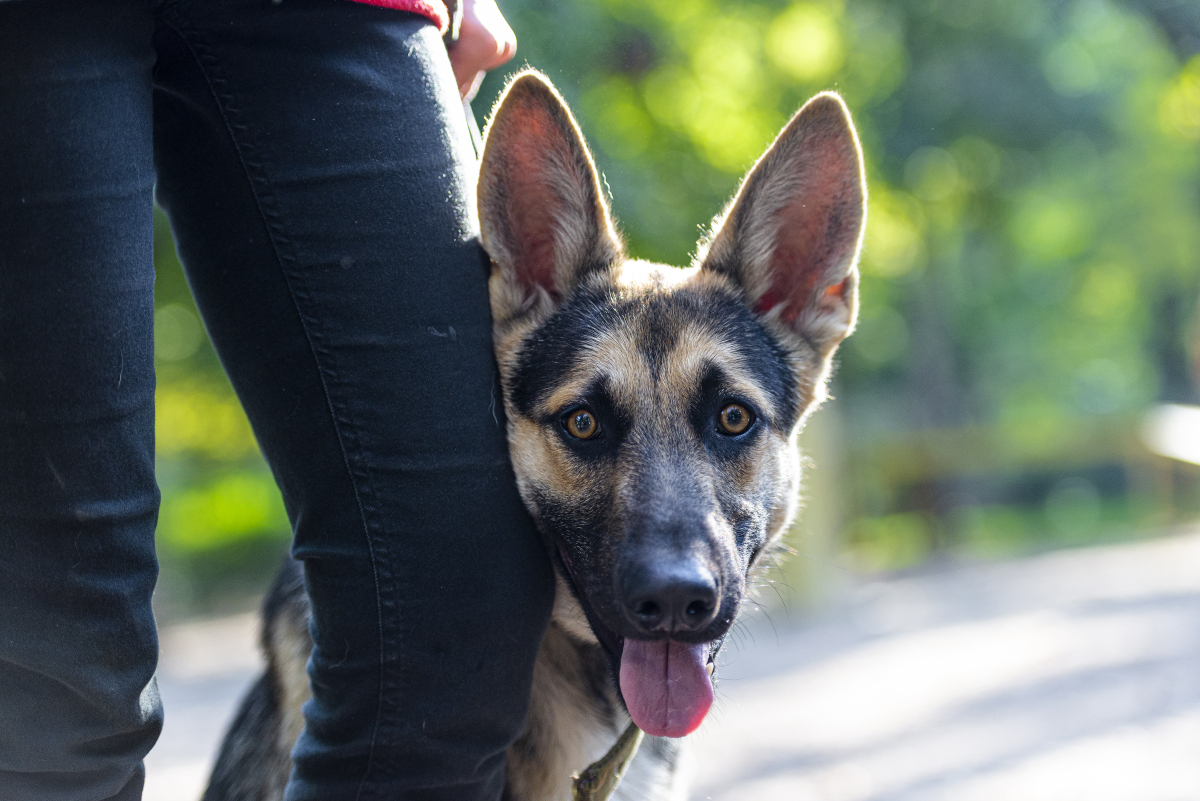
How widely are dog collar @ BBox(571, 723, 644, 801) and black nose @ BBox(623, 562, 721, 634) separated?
0.29m

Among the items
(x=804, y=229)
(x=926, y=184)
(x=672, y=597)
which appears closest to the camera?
(x=672, y=597)

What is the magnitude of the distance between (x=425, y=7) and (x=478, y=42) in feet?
1.30

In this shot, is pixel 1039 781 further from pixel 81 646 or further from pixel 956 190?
pixel 956 190

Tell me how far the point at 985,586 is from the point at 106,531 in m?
10.8

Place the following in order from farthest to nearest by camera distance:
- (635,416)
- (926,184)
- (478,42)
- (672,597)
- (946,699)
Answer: (926,184), (946,699), (635,416), (478,42), (672,597)

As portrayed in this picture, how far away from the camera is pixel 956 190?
19547mm

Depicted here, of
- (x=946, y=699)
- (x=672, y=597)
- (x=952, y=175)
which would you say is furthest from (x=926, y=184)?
(x=672, y=597)

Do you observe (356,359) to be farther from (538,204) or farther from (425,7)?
(538,204)

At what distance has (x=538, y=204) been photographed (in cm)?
259

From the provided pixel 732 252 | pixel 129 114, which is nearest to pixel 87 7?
pixel 129 114

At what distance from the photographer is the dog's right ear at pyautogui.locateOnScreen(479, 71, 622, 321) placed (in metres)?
2.40

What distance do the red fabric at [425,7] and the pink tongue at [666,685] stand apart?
133cm

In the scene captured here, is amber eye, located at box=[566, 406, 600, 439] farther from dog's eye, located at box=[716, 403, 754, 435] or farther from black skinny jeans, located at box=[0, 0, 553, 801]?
black skinny jeans, located at box=[0, 0, 553, 801]

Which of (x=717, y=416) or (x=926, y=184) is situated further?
(x=926, y=184)
